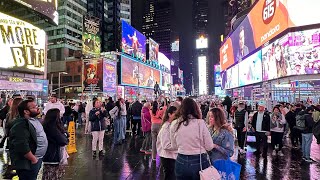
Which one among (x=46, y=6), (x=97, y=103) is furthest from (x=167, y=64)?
(x=97, y=103)

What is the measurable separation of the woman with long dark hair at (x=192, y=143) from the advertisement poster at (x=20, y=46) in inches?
905

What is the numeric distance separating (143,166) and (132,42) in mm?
52629

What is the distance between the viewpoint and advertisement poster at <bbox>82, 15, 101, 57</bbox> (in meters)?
36.8

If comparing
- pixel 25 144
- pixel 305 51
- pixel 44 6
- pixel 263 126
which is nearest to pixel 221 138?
pixel 25 144

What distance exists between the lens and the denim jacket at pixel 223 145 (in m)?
4.43

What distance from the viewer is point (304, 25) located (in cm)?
2025

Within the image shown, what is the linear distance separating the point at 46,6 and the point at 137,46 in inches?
1445

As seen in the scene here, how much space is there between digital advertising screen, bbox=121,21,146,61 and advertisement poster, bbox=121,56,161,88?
1741mm

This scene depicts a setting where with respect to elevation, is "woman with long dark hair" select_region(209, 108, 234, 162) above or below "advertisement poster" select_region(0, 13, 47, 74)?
below

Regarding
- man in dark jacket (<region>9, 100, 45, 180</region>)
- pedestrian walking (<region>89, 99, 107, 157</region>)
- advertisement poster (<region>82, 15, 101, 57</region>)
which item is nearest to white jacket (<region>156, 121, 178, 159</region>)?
man in dark jacket (<region>9, 100, 45, 180</region>)

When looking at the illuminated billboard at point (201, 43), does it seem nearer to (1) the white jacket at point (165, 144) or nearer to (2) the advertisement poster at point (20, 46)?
(2) the advertisement poster at point (20, 46)

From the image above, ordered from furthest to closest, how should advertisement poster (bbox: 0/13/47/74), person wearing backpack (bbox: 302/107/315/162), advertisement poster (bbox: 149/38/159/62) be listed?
advertisement poster (bbox: 149/38/159/62) → advertisement poster (bbox: 0/13/47/74) → person wearing backpack (bbox: 302/107/315/162)

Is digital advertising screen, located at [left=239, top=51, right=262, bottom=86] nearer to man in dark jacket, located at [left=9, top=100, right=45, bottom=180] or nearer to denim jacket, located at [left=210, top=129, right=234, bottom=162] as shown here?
denim jacket, located at [left=210, top=129, right=234, bottom=162]

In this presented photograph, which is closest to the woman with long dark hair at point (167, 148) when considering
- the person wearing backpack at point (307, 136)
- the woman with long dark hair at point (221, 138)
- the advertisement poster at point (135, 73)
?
the woman with long dark hair at point (221, 138)
